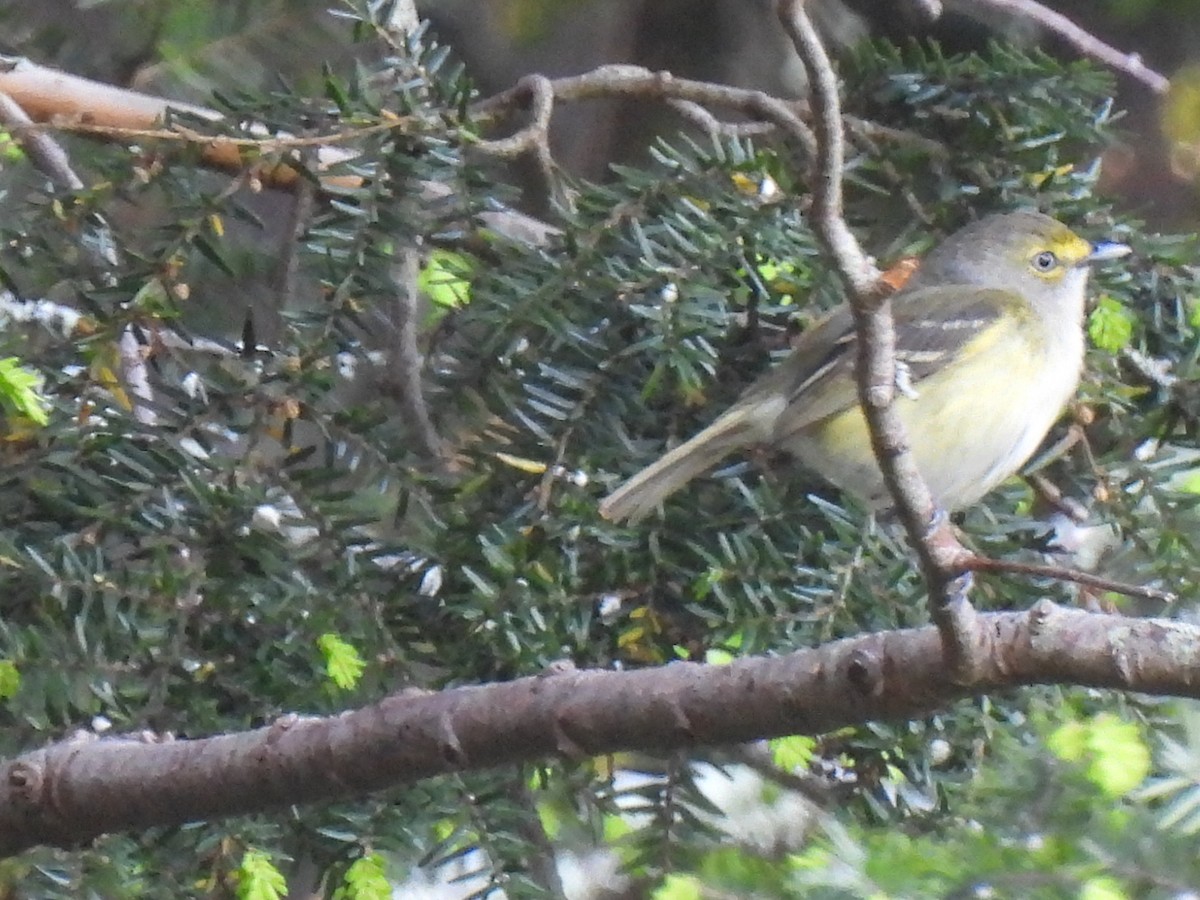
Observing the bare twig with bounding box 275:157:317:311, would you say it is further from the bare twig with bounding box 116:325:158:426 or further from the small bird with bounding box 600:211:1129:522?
the small bird with bounding box 600:211:1129:522

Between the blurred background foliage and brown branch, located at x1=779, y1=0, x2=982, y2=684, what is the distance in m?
0.29

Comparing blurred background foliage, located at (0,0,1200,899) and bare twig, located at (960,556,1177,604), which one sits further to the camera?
blurred background foliage, located at (0,0,1200,899)

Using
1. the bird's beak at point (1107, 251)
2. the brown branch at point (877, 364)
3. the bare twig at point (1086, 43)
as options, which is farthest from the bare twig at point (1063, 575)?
the bare twig at point (1086, 43)

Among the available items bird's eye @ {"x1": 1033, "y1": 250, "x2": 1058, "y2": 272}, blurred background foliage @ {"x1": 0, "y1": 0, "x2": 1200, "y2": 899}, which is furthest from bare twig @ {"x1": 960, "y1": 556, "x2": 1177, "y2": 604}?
bird's eye @ {"x1": 1033, "y1": 250, "x2": 1058, "y2": 272}

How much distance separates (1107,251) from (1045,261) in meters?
0.45

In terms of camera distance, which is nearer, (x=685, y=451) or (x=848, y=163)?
(x=685, y=451)

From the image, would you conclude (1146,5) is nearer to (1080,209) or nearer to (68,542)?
(1080,209)

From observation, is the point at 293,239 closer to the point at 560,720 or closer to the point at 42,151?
the point at 42,151

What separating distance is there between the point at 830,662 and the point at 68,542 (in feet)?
1.69

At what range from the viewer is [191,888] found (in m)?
0.98

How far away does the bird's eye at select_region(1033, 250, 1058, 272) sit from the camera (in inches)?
63.5

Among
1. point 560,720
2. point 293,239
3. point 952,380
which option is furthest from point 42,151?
point 952,380

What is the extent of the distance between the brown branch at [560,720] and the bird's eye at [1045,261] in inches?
37.3

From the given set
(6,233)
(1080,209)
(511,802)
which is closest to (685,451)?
(511,802)
